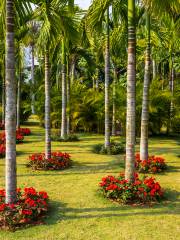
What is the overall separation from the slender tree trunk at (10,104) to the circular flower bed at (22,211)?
26 cm

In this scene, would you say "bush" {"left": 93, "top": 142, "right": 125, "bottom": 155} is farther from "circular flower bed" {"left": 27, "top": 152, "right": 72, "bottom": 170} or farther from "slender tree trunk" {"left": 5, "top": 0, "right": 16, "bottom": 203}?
"slender tree trunk" {"left": 5, "top": 0, "right": 16, "bottom": 203}

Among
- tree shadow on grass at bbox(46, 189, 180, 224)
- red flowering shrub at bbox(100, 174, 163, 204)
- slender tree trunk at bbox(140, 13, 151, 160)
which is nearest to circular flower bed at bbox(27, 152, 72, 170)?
slender tree trunk at bbox(140, 13, 151, 160)

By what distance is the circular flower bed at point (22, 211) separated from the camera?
289 inches

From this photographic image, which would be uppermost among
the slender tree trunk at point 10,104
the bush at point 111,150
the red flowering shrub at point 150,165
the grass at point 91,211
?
the slender tree trunk at point 10,104

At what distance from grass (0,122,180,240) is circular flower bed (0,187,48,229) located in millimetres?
238

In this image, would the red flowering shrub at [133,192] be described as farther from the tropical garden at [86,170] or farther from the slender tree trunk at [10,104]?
the slender tree trunk at [10,104]

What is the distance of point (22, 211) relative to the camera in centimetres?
745

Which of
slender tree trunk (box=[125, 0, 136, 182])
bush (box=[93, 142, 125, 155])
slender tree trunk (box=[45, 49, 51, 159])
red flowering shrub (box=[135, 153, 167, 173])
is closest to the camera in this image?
slender tree trunk (box=[125, 0, 136, 182])

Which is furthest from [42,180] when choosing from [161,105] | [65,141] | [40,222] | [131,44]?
[161,105]

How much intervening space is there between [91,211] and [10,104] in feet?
10.4

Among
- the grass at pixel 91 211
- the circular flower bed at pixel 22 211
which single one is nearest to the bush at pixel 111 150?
the grass at pixel 91 211

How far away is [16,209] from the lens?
753 cm

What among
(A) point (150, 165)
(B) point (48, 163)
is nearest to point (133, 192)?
(A) point (150, 165)

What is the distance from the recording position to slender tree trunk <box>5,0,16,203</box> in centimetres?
747
